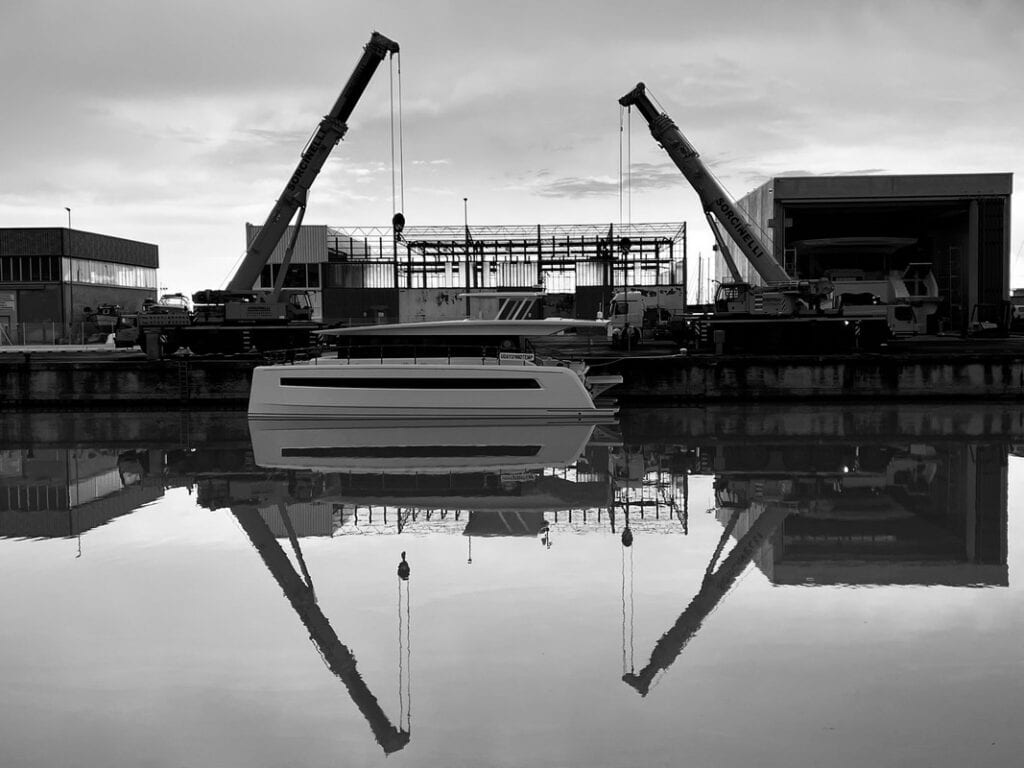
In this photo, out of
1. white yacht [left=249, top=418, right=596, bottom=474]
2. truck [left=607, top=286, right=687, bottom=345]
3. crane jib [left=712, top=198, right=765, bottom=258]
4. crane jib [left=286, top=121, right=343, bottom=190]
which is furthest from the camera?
truck [left=607, top=286, right=687, bottom=345]

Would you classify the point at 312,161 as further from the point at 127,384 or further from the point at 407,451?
the point at 407,451

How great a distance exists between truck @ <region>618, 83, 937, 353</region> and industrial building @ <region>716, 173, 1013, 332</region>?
7.45 meters

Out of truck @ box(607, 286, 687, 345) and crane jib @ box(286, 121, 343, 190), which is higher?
crane jib @ box(286, 121, 343, 190)

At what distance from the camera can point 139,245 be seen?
73.6m


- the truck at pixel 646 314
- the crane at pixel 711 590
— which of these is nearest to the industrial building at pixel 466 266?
the truck at pixel 646 314

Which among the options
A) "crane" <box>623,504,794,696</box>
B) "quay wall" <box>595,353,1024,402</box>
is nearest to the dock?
"quay wall" <box>595,353,1024,402</box>

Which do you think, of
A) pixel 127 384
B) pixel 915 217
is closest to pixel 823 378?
pixel 127 384

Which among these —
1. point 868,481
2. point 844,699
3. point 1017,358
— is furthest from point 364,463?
point 1017,358

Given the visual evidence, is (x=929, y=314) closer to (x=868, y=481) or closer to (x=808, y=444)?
(x=808, y=444)

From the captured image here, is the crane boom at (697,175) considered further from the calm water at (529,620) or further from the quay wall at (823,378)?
the calm water at (529,620)

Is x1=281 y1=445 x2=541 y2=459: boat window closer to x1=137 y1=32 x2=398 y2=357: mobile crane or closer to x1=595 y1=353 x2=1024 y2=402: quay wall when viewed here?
x1=595 y1=353 x2=1024 y2=402: quay wall

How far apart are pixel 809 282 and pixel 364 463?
733 inches

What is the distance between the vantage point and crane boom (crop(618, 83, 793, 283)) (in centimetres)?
3091

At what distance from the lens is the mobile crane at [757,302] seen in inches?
1187
